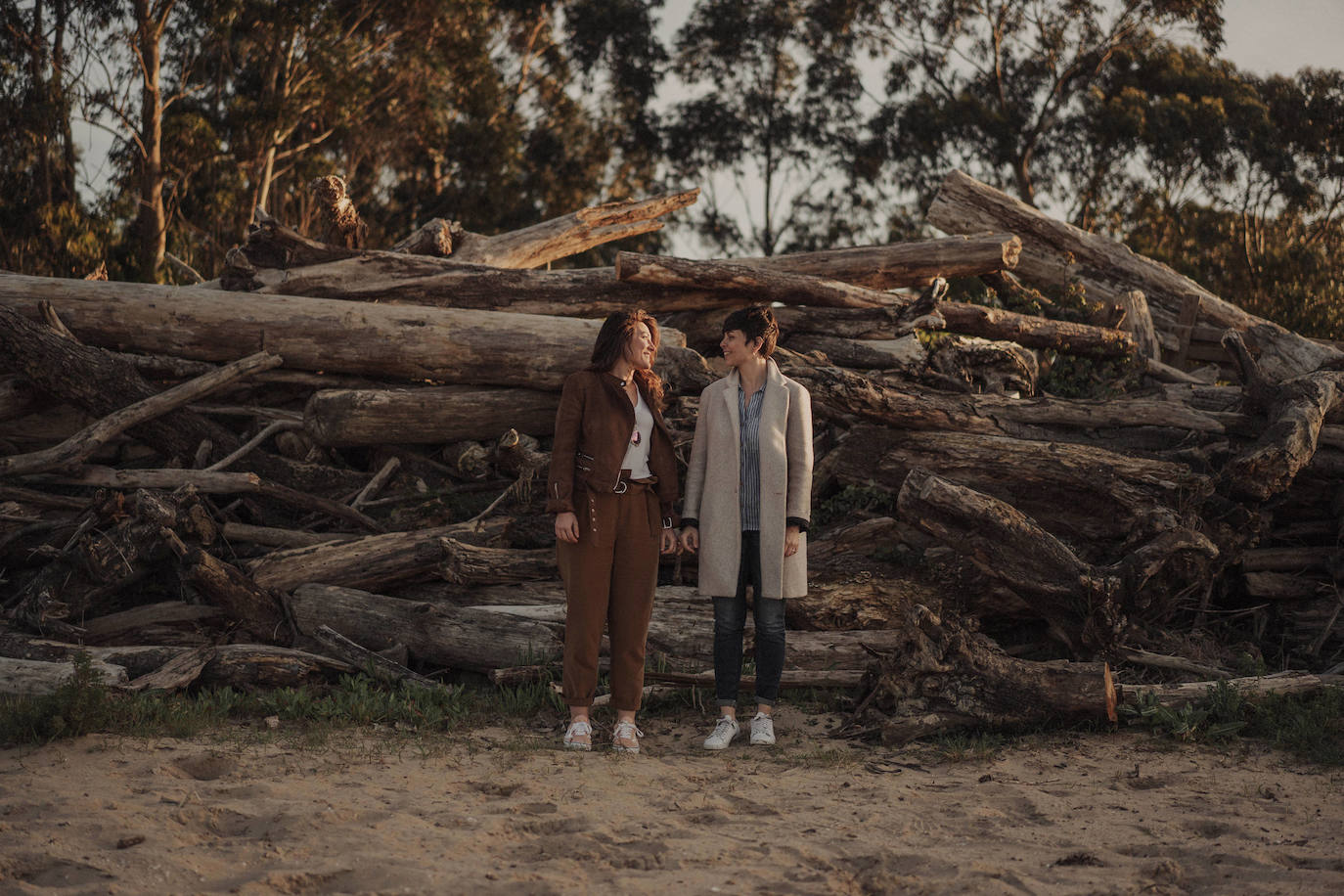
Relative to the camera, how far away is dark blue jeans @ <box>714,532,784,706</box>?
5.43m

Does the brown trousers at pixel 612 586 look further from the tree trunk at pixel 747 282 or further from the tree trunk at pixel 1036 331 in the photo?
the tree trunk at pixel 1036 331

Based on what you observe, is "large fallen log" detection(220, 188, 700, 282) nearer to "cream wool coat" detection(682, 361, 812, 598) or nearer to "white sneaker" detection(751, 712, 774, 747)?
"cream wool coat" detection(682, 361, 812, 598)

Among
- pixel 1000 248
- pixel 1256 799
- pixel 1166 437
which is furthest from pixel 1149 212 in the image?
pixel 1256 799

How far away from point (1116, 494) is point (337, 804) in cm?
483

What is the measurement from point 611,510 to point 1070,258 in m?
7.42

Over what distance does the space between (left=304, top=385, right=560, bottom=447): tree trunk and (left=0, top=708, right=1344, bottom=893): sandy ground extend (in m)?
2.91

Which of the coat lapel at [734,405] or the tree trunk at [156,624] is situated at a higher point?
the coat lapel at [734,405]

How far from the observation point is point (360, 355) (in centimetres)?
791

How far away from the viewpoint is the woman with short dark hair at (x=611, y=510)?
17.3 ft

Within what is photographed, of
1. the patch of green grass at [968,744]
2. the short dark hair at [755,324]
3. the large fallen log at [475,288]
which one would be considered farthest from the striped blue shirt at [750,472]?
the large fallen log at [475,288]

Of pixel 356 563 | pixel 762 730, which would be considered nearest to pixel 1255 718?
pixel 762 730

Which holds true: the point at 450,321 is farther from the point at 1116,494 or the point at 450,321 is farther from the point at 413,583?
the point at 1116,494

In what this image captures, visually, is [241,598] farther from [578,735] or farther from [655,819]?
[655,819]

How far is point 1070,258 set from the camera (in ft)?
36.4
